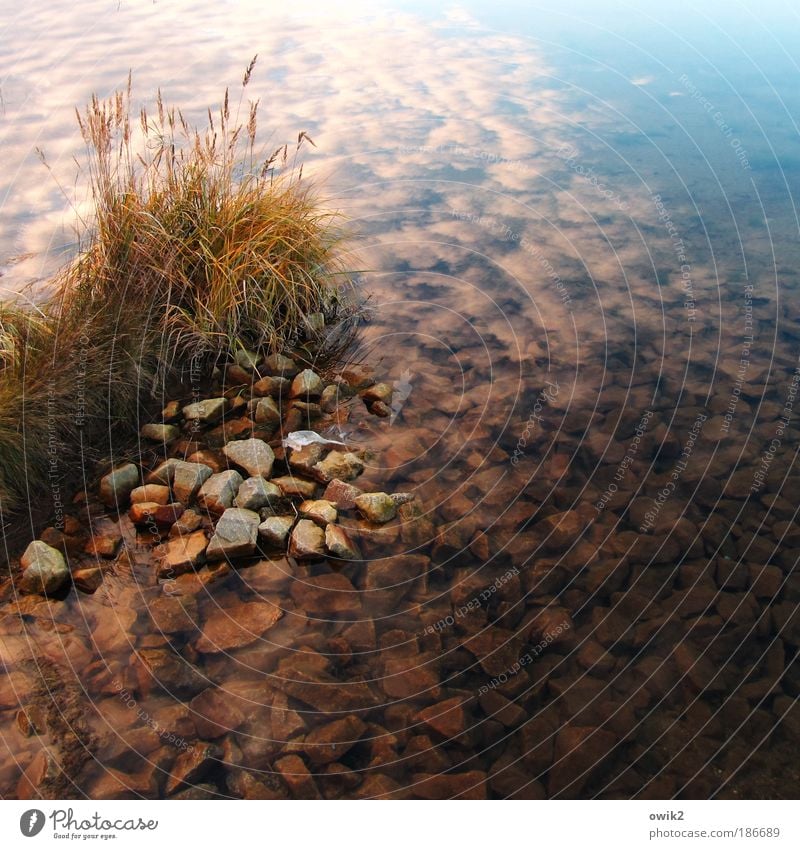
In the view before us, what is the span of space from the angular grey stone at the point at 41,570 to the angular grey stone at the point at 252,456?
123 cm

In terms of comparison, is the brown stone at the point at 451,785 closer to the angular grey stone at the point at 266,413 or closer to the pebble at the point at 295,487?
the pebble at the point at 295,487

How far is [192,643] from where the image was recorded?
13.2 feet

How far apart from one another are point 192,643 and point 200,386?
2.35 metres

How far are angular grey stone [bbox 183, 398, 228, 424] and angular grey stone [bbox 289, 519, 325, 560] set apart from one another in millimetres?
1307

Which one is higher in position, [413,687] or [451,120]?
[451,120]

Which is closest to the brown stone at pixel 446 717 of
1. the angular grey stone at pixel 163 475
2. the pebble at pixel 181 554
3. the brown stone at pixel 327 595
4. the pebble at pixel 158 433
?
the brown stone at pixel 327 595

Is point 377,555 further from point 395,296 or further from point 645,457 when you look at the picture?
point 395,296

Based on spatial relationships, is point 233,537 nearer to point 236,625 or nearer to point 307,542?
point 307,542

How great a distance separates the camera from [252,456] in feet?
16.6

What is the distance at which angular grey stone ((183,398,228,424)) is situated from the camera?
5.45 m

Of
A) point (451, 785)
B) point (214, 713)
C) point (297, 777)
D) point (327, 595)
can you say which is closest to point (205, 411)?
point (327, 595)

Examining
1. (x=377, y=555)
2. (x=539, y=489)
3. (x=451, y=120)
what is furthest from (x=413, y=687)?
(x=451, y=120)

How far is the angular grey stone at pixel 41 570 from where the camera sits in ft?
13.6

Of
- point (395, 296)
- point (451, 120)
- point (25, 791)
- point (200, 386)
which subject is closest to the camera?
point (25, 791)
